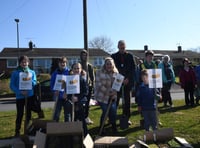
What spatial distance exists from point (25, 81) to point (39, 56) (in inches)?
1804

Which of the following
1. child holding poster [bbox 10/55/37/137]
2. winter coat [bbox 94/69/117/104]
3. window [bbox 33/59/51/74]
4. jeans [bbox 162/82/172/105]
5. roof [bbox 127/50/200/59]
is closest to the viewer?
child holding poster [bbox 10/55/37/137]

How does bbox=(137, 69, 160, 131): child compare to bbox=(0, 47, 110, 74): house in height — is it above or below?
below

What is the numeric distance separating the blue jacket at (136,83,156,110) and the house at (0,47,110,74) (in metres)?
38.9

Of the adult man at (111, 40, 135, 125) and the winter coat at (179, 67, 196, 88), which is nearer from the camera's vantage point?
the adult man at (111, 40, 135, 125)

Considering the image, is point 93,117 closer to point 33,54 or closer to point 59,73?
point 59,73

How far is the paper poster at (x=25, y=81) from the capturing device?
712 centimetres

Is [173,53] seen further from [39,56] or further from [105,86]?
[105,86]

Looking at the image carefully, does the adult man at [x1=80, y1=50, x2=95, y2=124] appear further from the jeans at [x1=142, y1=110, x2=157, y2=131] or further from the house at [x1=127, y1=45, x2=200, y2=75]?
the house at [x1=127, y1=45, x2=200, y2=75]

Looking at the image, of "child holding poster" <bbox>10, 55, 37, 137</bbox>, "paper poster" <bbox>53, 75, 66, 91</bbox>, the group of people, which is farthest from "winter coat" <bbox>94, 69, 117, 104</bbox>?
"child holding poster" <bbox>10, 55, 37, 137</bbox>

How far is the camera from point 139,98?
7.08 meters

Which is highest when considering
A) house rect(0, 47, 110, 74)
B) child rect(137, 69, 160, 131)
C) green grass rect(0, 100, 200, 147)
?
house rect(0, 47, 110, 74)

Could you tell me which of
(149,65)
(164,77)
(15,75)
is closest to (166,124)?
(149,65)

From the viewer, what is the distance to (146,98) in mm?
7051

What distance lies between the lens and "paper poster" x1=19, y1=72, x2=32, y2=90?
7.12 m
